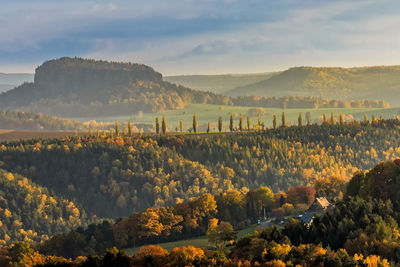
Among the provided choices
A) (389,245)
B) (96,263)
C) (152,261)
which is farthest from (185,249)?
(389,245)

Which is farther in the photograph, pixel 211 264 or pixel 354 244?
pixel 354 244

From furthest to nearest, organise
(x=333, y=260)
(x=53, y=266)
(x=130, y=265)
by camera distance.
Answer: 1. (x=53, y=266)
2. (x=130, y=265)
3. (x=333, y=260)

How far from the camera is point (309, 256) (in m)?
169

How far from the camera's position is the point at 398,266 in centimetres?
16650

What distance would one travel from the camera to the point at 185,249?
183000 mm

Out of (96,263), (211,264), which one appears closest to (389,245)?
(211,264)

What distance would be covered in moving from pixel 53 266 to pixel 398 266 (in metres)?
97.9

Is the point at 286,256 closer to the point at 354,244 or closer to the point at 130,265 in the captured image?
the point at 354,244

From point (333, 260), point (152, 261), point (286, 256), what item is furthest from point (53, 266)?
point (333, 260)

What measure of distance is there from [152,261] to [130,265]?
6.29m

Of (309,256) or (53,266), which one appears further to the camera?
(53,266)

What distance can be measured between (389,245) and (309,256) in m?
25.3

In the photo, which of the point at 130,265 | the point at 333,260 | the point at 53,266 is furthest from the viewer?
the point at 53,266

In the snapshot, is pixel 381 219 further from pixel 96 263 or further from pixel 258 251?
pixel 96 263
